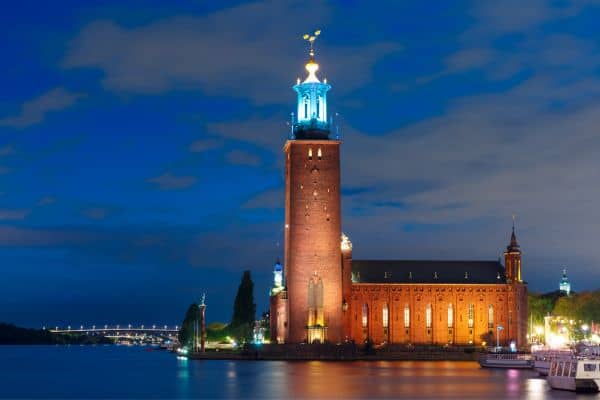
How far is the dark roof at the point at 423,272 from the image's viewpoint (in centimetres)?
11112

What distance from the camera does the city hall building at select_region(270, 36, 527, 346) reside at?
99.4 meters

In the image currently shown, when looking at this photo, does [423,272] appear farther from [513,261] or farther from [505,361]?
[505,361]

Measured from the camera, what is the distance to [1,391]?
6347cm

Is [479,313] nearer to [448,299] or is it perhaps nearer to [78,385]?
[448,299]

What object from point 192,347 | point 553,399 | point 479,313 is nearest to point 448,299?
point 479,313

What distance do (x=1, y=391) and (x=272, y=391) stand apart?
1614 centimetres

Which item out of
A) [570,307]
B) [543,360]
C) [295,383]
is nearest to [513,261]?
[570,307]

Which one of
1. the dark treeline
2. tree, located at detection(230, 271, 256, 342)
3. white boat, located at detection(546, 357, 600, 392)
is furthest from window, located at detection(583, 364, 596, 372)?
tree, located at detection(230, 271, 256, 342)

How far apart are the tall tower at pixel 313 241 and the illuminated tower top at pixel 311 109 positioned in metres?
0.66

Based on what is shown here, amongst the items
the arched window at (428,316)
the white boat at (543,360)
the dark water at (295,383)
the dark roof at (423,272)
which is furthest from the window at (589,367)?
the dark roof at (423,272)

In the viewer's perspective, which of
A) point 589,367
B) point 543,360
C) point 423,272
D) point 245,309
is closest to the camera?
point 589,367

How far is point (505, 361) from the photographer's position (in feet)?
293

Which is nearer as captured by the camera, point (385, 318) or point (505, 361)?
point (505, 361)

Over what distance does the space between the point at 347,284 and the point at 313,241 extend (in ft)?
25.1
